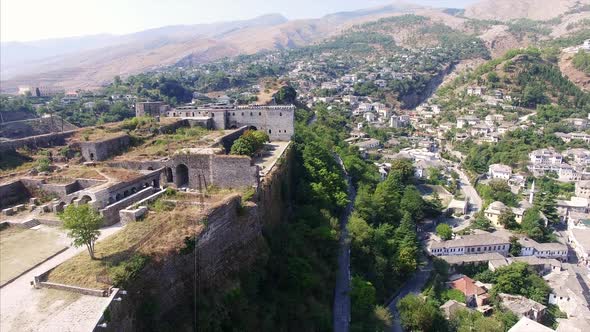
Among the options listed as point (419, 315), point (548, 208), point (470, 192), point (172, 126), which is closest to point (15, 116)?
point (172, 126)

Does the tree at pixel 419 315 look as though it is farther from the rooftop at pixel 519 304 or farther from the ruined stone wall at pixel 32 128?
the ruined stone wall at pixel 32 128

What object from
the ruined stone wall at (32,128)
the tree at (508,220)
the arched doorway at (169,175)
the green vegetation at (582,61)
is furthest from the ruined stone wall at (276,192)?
the green vegetation at (582,61)

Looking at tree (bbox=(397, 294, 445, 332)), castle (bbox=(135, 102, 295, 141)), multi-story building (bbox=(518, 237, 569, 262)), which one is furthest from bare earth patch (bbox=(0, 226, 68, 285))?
multi-story building (bbox=(518, 237, 569, 262))

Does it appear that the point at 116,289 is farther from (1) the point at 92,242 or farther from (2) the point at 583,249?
(2) the point at 583,249

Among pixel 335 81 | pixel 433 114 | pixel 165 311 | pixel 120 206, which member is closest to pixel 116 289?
pixel 165 311

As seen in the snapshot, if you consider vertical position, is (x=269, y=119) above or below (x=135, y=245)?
above

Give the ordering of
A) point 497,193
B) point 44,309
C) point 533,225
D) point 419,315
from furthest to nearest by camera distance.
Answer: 1. point 497,193
2. point 533,225
3. point 419,315
4. point 44,309

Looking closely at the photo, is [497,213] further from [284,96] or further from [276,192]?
[284,96]
